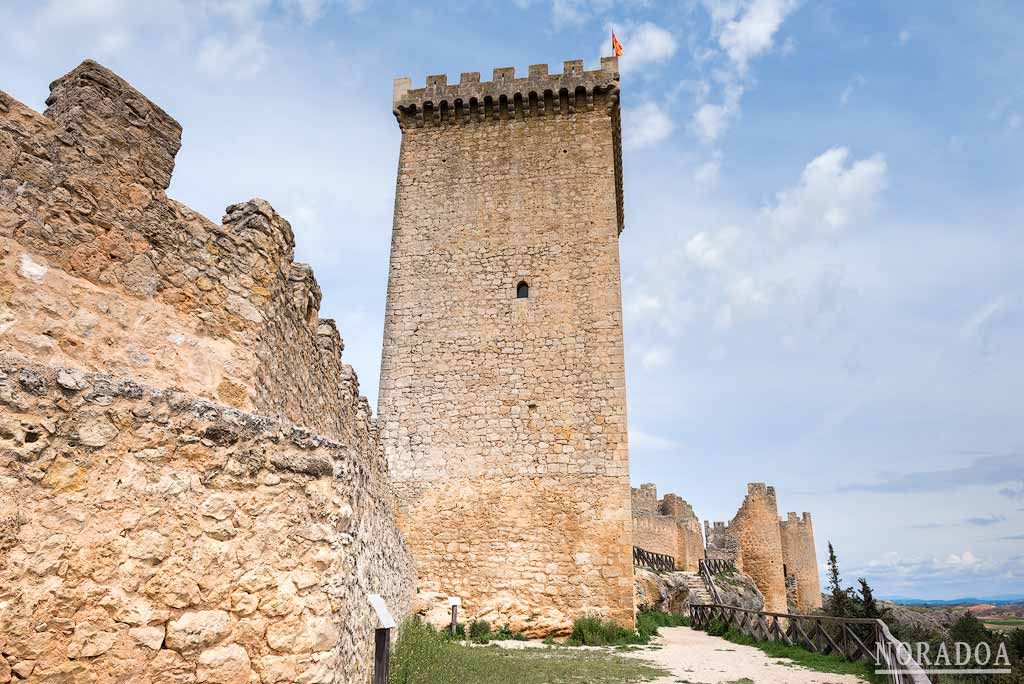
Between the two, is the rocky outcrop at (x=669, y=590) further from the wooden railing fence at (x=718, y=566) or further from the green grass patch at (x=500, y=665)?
the green grass patch at (x=500, y=665)

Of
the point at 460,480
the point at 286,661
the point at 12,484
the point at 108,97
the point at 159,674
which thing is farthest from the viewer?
the point at 460,480

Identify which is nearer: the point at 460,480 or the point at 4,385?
the point at 4,385

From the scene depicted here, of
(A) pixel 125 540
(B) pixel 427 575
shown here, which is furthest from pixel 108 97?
(B) pixel 427 575

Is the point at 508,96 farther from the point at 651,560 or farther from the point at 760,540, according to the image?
the point at 760,540

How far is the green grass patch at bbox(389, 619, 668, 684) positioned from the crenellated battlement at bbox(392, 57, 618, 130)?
1007 cm

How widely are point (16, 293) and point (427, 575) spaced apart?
358 inches

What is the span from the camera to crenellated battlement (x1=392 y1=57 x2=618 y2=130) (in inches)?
513

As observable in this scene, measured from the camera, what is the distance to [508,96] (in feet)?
43.2

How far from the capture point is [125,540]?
99.7 inches

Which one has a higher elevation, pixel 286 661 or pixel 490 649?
pixel 286 661

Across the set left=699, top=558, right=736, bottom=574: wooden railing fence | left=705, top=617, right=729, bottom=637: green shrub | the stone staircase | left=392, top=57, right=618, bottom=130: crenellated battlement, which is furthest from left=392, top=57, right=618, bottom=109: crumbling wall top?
left=699, top=558, right=736, bottom=574: wooden railing fence

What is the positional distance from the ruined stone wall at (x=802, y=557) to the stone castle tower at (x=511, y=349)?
22056mm

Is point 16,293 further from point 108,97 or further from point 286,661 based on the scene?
point 286,661

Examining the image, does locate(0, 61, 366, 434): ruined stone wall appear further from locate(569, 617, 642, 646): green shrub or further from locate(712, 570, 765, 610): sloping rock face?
locate(712, 570, 765, 610): sloping rock face
